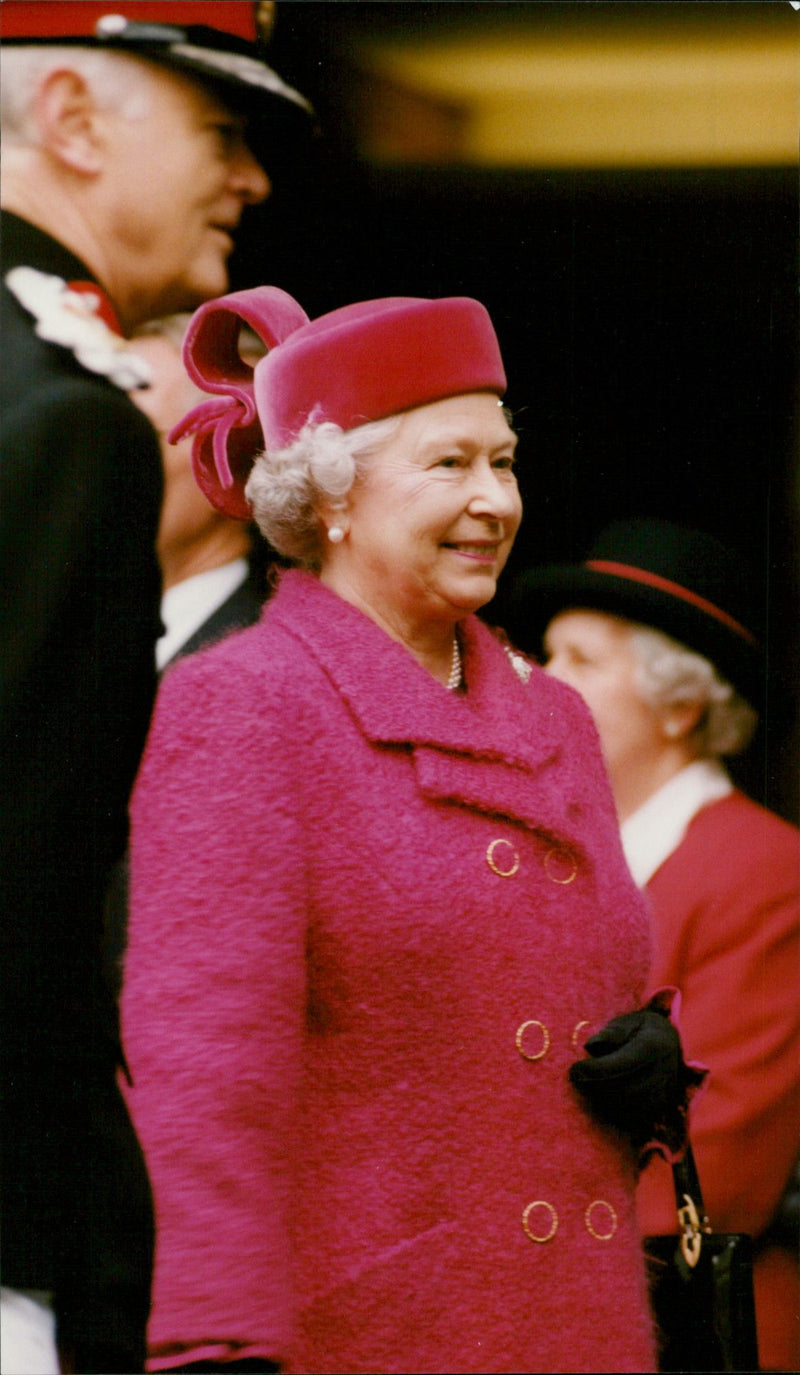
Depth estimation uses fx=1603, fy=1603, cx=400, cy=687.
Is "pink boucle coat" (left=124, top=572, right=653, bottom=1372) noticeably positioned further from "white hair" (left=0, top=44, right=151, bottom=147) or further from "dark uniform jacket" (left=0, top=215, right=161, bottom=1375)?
"white hair" (left=0, top=44, right=151, bottom=147)

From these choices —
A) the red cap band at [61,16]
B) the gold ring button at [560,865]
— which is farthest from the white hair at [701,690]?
the red cap band at [61,16]

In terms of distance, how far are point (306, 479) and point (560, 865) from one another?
63cm

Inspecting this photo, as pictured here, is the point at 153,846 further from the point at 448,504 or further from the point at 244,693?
the point at 448,504

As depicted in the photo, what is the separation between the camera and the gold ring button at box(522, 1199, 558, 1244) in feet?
6.75

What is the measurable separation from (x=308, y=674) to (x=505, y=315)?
79 cm

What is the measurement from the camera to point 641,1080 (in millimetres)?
2152

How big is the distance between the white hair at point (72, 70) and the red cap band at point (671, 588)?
3.51 ft

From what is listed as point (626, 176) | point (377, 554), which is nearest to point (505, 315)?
point (626, 176)

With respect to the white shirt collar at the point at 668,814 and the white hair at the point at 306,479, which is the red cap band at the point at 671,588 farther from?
the white hair at the point at 306,479

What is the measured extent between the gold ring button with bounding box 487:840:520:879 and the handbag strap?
0.52 meters

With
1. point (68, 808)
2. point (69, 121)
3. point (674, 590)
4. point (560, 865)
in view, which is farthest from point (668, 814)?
point (69, 121)

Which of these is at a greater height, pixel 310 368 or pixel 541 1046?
pixel 310 368

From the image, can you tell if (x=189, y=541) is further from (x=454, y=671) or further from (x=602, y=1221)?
(x=602, y=1221)

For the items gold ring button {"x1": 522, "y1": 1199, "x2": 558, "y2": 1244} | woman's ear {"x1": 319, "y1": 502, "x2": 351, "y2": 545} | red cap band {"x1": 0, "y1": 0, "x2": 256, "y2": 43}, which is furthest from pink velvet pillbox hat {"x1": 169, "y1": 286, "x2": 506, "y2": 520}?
gold ring button {"x1": 522, "y1": 1199, "x2": 558, "y2": 1244}
